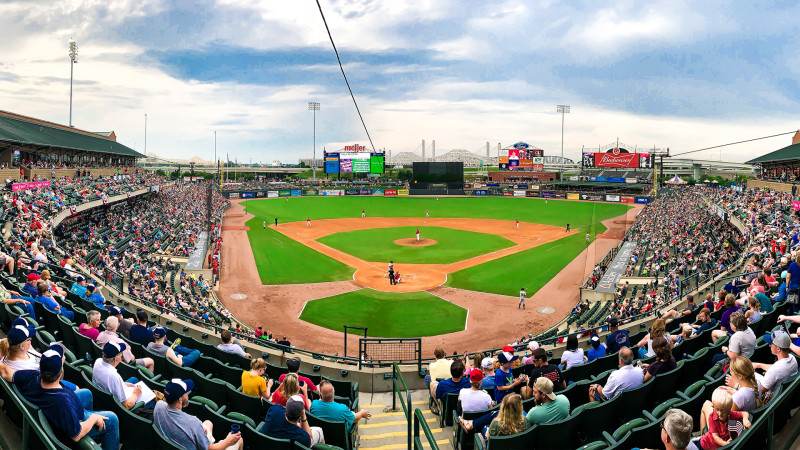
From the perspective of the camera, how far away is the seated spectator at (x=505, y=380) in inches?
289

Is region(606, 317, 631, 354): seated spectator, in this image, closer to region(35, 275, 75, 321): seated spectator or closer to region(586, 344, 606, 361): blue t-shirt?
region(586, 344, 606, 361): blue t-shirt

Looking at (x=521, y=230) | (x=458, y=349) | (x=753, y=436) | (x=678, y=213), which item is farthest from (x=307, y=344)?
→ (x=678, y=213)

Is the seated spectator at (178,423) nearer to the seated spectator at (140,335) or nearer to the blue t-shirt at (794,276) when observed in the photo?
the seated spectator at (140,335)

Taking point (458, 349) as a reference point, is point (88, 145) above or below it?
above

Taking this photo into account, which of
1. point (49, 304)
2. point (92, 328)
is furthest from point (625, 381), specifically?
point (49, 304)

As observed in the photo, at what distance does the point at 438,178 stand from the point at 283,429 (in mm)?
85861

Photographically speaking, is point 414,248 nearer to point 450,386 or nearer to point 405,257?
point 405,257

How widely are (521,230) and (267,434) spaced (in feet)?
161

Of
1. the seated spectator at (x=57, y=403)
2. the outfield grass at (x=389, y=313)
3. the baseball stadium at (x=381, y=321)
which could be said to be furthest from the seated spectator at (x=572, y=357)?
the outfield grass at (x=389, y=313)

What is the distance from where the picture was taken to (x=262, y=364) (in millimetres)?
7012

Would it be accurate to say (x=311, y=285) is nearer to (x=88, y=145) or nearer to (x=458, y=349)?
(x=458, y=349)

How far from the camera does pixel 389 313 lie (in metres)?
24.0

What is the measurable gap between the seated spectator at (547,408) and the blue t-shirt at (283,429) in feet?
8.01

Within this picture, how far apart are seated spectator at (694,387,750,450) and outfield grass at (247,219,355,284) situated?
2673cm
